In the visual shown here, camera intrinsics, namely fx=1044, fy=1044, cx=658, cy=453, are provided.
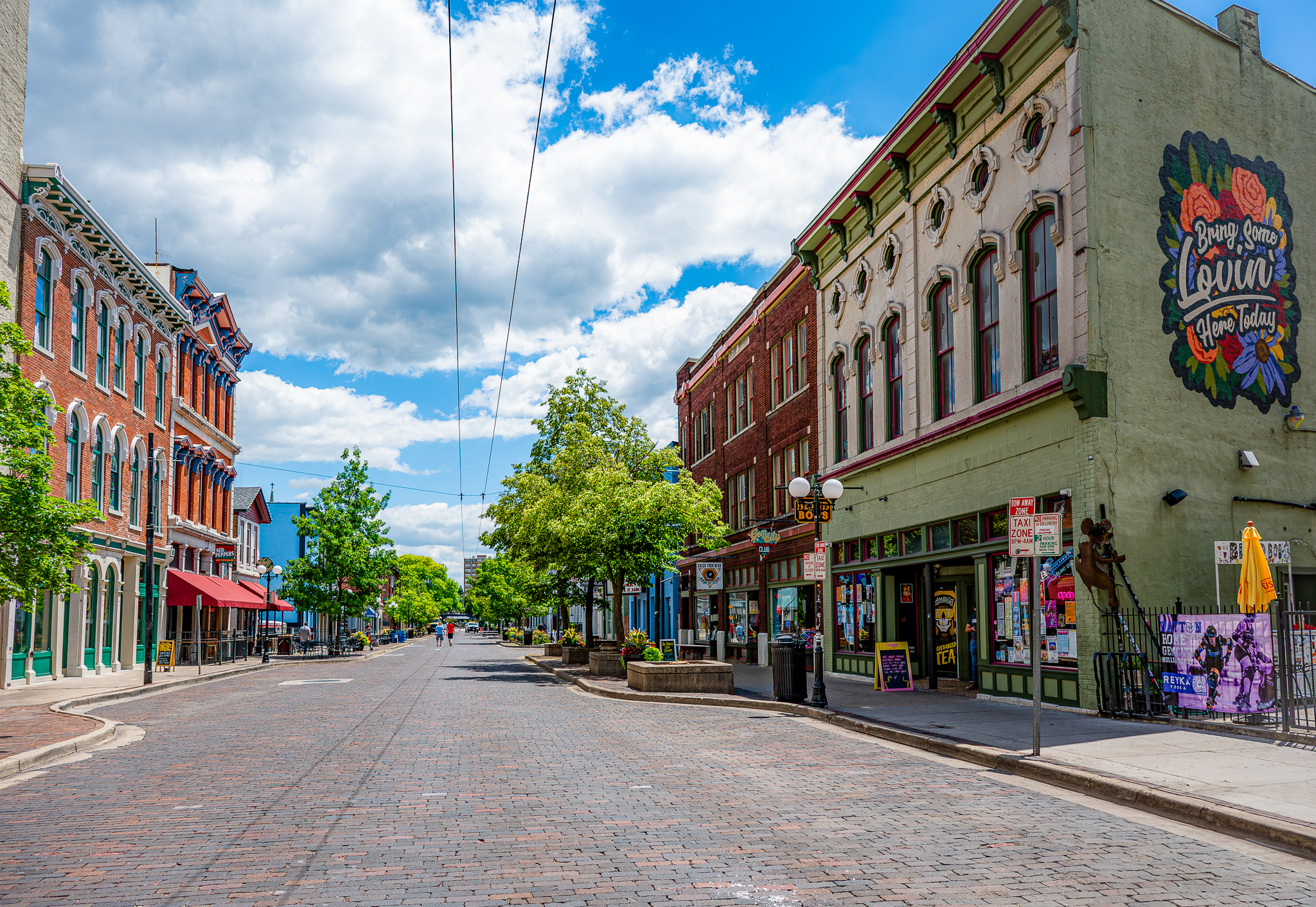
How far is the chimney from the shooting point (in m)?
19.0

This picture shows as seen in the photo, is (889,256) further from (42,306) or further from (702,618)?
(702,618)

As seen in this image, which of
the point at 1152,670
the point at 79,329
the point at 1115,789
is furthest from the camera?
the point at 79,329

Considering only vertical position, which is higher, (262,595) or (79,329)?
(79,329)

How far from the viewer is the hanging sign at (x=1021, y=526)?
1211cm

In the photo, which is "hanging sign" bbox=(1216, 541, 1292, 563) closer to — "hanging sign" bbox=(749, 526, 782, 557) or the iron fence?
the iron fence

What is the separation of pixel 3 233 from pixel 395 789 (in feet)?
66.4

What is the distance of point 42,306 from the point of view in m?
25.9

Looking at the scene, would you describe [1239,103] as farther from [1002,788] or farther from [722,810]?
[722,810]

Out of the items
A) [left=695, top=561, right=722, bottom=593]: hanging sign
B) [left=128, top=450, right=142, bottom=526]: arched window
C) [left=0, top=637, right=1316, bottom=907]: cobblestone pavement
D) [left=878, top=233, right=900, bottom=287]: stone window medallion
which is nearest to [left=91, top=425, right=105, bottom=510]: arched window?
[left=128, top=450, right=142, bottom=526]: arched window

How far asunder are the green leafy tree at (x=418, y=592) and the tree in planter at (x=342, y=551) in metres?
26.4

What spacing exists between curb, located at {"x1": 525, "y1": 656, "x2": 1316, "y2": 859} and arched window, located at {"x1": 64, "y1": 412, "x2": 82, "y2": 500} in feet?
67.9

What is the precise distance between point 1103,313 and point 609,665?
55.6 ft

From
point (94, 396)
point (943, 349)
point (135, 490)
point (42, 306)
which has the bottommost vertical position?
point (135, 490)

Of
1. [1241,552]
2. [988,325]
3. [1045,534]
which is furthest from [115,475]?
[1241,552]
